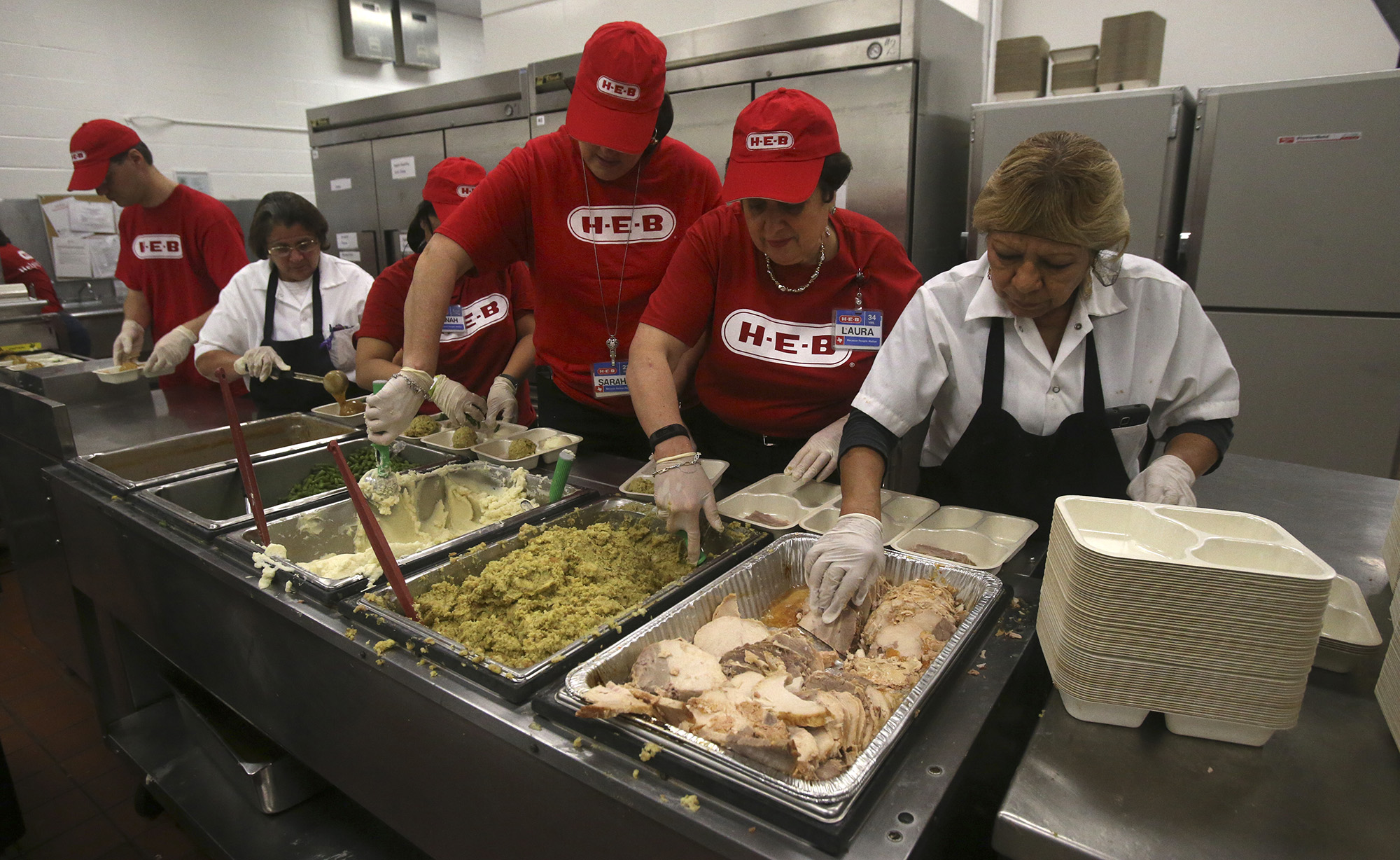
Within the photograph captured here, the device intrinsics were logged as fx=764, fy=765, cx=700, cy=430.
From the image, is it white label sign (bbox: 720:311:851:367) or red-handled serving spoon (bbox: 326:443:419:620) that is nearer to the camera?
red-handled serving spoon (bbox: 326:443:419:620)

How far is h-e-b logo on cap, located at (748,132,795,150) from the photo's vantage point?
1736 mm

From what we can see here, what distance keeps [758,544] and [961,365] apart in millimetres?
632

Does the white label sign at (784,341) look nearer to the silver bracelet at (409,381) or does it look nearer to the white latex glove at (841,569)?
the white latex glove at (841,569)

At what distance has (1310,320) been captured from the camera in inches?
129

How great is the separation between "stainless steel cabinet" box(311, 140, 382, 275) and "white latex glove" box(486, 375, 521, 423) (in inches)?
144

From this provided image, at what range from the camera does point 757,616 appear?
147cm

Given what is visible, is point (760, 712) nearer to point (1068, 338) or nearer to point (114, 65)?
point (1068, 338)

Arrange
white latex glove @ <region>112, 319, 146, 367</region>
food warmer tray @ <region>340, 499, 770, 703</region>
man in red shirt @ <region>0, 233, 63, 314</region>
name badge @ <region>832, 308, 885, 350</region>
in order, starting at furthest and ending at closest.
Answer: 1. man in red shirt @ <region>0, 233, 63, 314</region>
2. white latex glove @ <region>112, 319, 146, 367</region>
3. name badge @ <region>832, 308, 885, 350</region>
4. food warmer tray @ <region>340, 499, 770, 703</region>

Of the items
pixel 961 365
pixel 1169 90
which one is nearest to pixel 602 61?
pixel 961 365

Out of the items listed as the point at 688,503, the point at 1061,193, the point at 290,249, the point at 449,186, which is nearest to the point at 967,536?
the point at 688,503

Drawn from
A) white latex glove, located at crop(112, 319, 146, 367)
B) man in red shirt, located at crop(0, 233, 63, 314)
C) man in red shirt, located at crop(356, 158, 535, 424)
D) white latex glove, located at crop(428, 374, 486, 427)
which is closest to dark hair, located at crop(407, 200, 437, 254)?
man in red shirt, located at crop(356, 158, 535, 424)

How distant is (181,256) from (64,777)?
2.46 metres

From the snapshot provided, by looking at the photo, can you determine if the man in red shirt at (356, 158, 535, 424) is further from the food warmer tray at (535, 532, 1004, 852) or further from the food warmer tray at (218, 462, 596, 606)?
the food warmer tray at (535, 532, 1004, 852)

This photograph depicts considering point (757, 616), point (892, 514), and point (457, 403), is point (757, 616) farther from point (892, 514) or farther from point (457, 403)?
point (457, 403)
